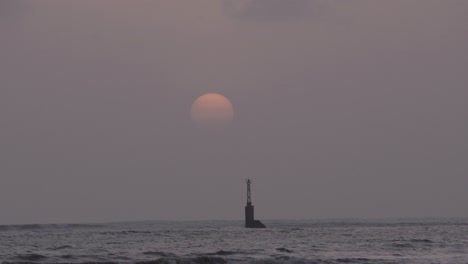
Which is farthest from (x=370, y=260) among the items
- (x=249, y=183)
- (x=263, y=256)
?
(x=249, y=183)

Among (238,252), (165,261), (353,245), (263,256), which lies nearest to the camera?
(165,261)

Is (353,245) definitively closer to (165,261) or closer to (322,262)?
(322,262)

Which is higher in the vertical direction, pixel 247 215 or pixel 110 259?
pixel 247 215

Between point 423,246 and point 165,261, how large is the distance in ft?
83.6

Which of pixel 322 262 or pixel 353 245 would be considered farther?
pixel 353 245

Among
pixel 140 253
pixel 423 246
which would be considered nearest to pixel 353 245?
pixel 423 246

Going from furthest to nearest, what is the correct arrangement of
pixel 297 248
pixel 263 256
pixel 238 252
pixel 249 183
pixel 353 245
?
pixel 249 183, pixel 353 245, pixel 297 248, pixel 238 252, pixel 263 256

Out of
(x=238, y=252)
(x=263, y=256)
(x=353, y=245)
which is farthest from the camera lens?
(x=353, y=245)

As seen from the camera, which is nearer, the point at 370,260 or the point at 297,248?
the point at 370,260

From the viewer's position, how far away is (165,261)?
48562 millimetres

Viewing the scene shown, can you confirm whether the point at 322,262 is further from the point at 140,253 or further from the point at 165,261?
the point at 140,253

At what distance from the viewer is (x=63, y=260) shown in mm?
50688

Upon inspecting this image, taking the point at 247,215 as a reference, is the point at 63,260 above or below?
below

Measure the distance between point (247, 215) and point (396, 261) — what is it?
61752 mm
